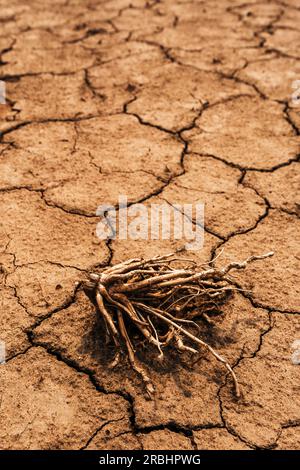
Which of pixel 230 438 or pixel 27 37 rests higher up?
pixel 27 37

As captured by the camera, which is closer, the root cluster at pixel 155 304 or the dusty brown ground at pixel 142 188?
the dusty brown ground at pixel 142 188

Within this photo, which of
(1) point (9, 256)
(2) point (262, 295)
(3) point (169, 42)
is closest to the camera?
(2) point (262, 295)

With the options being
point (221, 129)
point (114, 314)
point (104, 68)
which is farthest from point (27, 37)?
point (114, 314)

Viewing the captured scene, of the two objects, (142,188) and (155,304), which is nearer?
(155,304)

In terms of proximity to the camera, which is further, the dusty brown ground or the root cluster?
the root cluster
